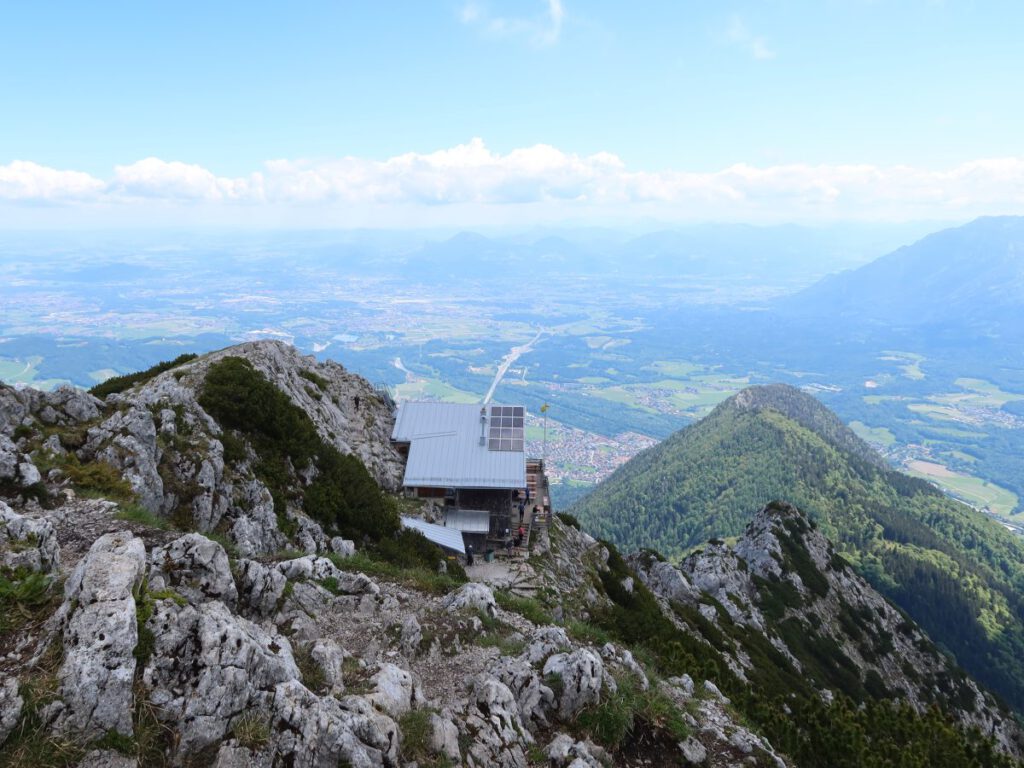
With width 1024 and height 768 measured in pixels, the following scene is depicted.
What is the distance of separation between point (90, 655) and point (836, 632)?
7589 centimetres

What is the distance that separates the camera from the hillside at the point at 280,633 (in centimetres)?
783

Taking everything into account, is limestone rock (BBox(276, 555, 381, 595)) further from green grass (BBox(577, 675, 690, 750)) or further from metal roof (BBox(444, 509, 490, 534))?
metal roof (BBox(444, 509, 490, 534))

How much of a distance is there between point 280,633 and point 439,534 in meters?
21.5

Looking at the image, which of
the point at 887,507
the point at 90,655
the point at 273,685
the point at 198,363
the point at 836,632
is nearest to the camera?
the point at 90,655

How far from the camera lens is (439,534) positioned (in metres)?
33.6

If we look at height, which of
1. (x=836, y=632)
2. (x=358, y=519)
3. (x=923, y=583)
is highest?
(x=358, y=519)

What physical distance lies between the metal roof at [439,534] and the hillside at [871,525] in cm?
12491

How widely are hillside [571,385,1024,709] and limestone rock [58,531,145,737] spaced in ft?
478

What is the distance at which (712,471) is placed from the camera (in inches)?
7500

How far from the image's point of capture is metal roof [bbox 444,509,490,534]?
3709 cm

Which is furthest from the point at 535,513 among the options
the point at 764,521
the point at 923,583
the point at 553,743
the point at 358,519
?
the point at 923,583

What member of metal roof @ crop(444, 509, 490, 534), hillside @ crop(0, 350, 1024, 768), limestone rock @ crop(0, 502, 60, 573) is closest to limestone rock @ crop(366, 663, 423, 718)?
hillside @ crop(0, 350, 1024, 768)

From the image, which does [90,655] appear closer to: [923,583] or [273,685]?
[273,685]

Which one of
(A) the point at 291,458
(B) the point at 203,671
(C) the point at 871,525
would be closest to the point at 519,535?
(A) the point at 291,458
